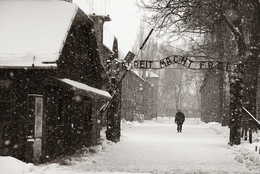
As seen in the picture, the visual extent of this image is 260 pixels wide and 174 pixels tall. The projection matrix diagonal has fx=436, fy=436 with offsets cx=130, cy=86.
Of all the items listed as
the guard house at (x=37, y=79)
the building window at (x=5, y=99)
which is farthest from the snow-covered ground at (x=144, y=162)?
the building window at (x=5, y=99)

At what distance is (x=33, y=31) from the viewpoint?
14.2 meters

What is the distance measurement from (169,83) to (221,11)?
6888cm

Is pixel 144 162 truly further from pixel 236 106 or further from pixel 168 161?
pixel 236 106

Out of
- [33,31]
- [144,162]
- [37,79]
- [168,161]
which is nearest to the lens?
[37,79]

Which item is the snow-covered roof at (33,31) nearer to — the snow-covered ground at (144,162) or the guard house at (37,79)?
the guard house at (37,79)

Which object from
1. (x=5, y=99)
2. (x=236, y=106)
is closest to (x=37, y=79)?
(x=5, y=99)

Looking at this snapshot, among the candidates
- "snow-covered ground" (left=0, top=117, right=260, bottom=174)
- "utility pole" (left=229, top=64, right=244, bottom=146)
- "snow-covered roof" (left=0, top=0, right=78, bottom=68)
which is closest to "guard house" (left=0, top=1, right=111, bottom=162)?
"snow-covered roof" (left=0, top=0, right=78, bottom=68)

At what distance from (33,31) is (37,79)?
5.88 feet

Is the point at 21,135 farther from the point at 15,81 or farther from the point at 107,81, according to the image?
the point at 107,81

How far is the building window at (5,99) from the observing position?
13336 millimetres

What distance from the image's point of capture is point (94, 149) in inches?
713

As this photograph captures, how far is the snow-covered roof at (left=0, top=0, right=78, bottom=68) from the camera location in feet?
42.0

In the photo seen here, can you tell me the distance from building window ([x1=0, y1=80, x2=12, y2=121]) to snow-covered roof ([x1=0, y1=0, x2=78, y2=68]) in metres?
0.99

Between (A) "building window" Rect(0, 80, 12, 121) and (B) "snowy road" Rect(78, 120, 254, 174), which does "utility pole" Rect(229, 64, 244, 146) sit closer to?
(B) "snowy road" Rect(78, 120, 254, 174)
